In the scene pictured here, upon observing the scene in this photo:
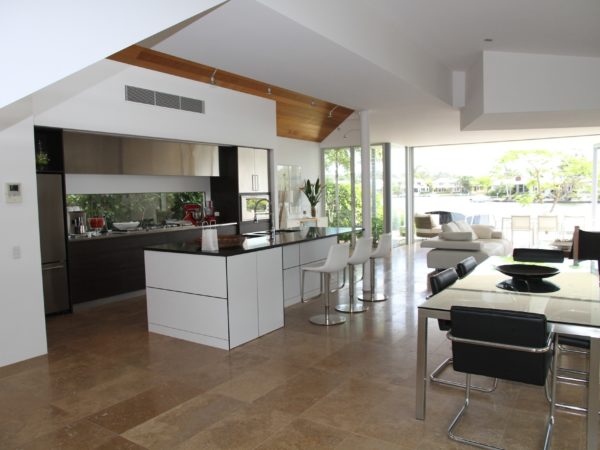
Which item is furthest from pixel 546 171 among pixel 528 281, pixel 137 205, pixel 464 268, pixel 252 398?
pixel 252 398

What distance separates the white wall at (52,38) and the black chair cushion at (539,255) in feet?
12.9

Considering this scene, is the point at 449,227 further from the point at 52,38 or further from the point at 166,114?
the point at 52,38

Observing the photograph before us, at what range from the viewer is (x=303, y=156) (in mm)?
10898

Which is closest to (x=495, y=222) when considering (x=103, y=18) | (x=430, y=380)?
(x=430, y=380)

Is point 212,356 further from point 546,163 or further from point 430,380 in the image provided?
point 546,163

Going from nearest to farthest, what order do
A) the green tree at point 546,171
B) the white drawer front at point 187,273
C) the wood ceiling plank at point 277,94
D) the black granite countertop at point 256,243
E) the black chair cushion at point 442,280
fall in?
1. the black chair cushion at point 442,280
2. the white drawer front at point 187,273
3. the black granite countertop at point 256,243
4. the wood ceiling plank at point 277,94
5. the green tree at point 546,171

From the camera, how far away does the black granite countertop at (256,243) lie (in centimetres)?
445

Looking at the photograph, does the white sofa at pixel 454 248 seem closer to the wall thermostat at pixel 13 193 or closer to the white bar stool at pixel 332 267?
the white bar stool at pixel 332 267

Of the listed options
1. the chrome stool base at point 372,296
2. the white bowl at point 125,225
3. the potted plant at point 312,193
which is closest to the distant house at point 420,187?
the potted plant at point 312,193

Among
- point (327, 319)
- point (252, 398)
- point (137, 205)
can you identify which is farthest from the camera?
point (137, 205)

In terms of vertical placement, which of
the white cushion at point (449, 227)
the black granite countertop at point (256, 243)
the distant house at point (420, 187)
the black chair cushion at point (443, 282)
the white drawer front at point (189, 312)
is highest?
the distant house at point (420, 187)

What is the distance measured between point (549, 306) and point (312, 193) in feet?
27.5

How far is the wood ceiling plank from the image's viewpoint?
18.0ft

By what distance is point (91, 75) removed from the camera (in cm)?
505
